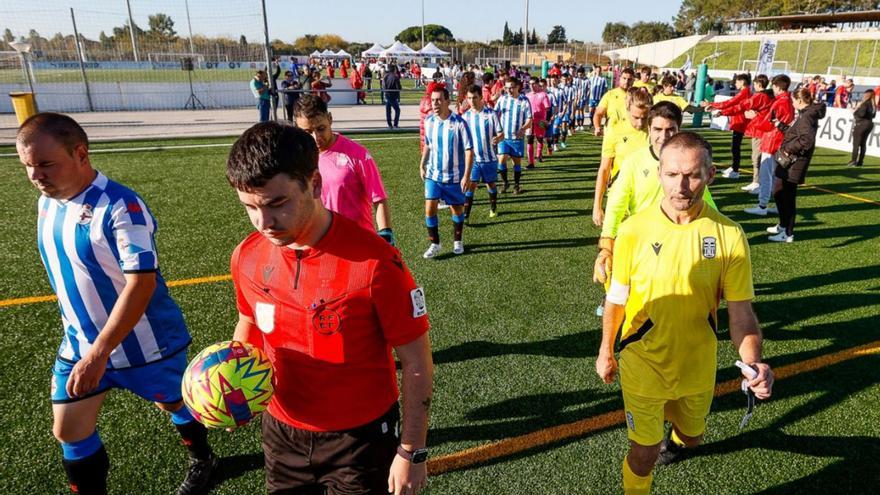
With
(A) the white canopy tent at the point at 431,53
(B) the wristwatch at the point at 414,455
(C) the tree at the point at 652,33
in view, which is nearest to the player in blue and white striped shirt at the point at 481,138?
(B) the wristwatch at the point at 414,455

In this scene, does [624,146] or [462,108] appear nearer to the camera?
[624,146]

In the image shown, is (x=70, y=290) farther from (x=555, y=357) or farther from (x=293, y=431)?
(x=555, y=357)

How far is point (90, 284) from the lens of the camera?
2.77m

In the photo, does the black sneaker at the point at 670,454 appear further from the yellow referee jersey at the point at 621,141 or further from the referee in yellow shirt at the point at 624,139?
the yellow referee jersey at the point at 621,141

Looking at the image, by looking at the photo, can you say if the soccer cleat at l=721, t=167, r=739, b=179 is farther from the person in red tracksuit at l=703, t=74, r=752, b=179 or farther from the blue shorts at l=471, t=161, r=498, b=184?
the blue shorts at l=471, t=161, r=498, b=184

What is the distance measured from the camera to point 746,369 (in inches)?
90.4

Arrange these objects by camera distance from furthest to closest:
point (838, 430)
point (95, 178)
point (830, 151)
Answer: point (830, 151)
point (838, 430)
point (95, 178)

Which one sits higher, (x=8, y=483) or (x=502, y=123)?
(x=502, y=123)

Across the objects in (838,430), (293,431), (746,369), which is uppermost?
(746,369)

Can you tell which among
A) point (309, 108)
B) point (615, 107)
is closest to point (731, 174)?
point (615, 107)

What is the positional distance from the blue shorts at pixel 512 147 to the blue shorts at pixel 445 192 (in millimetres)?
4200

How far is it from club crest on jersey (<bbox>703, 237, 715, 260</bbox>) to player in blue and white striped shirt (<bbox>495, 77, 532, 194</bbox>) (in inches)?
334

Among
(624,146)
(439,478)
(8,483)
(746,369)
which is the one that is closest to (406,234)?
(624,146)

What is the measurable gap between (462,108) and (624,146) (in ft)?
16.2
